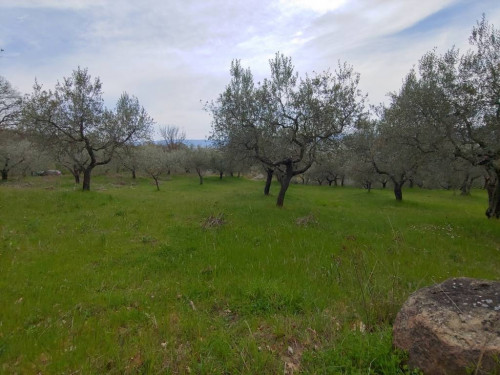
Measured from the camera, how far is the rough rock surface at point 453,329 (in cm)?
307

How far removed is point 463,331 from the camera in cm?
330

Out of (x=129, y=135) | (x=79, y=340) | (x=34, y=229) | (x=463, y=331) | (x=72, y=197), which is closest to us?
(x=463, y=331)

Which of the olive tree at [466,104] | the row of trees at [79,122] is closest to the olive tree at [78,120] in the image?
the row of trees at [79,122]

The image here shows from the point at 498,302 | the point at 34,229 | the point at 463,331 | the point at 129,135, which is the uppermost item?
the point at 129,135

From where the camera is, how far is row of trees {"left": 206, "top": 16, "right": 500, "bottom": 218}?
13945 millimetres

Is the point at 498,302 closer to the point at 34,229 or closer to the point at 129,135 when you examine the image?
the point at 34,229

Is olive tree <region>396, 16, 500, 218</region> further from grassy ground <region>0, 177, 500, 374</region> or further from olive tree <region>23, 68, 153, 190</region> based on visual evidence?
olive tree <region>23, 68, 153, 190</region>

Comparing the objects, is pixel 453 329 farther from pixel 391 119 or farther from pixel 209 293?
pixel 391 119

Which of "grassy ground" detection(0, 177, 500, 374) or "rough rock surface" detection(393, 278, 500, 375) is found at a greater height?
"rough rock surface" detection(393, 278, 500, 375)

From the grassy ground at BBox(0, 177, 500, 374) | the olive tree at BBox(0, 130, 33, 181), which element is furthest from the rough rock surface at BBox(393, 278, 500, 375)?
the olive tree at BBox(0, 130, 33, 181)

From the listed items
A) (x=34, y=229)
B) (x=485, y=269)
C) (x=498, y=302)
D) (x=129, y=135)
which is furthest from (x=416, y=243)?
(x=129, y=135)

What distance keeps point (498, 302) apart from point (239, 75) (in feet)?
67.8

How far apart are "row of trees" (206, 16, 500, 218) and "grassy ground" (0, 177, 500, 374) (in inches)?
232

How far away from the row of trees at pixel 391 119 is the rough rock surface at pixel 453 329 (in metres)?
13.3
